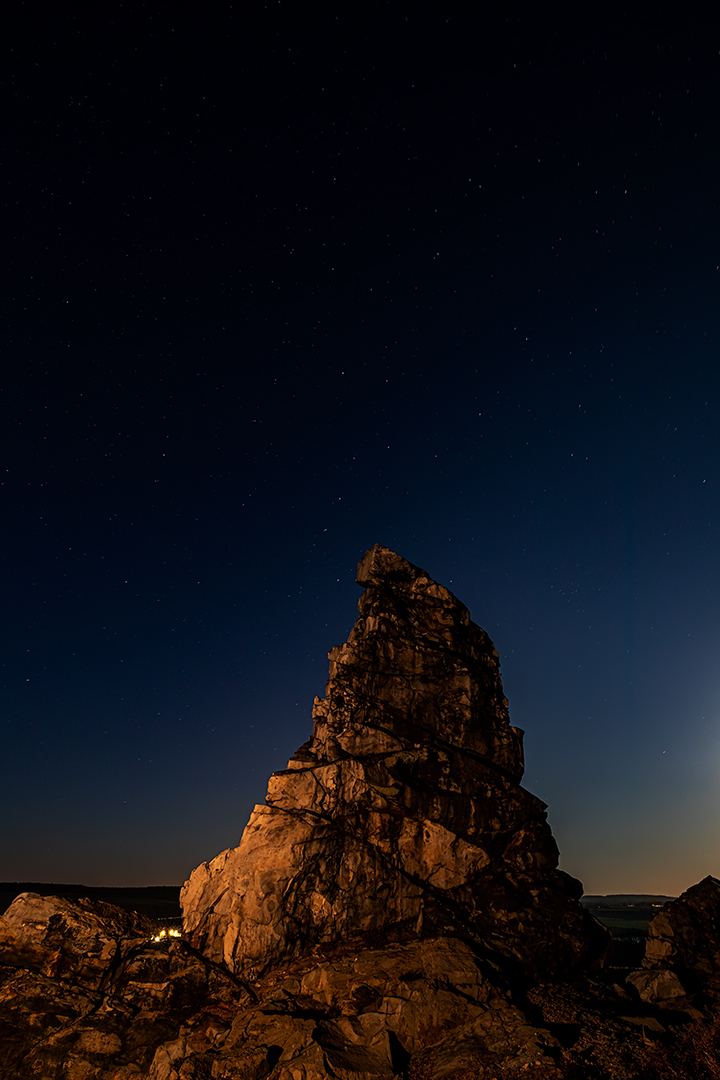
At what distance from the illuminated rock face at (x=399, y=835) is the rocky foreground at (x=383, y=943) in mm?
113

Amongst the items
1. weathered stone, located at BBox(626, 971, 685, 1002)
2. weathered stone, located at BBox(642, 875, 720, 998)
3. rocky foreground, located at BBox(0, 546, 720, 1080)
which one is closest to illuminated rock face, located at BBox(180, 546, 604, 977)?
rocky foreground, located at BBox(0, 546, 720, 1080)

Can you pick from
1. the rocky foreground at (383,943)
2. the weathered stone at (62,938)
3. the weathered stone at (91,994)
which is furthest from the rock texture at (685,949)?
the weathered stone at (62,938)

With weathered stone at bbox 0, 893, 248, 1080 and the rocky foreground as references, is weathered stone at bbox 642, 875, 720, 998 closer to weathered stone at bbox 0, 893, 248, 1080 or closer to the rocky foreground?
the rocky foreground

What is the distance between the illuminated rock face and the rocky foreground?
0.37 ft

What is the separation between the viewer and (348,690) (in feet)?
136

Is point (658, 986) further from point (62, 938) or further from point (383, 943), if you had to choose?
point (62, 938)

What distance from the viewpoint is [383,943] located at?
3133cm

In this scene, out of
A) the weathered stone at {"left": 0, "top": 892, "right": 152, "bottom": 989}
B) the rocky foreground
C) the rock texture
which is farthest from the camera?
the rock texture

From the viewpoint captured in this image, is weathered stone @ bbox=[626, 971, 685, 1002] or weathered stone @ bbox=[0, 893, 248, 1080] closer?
weathered stone @ bbox=[0, 893, 248, 1080]

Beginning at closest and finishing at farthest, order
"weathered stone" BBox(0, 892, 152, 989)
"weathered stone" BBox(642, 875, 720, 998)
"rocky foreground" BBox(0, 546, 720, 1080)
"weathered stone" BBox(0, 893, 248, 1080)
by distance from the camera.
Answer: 1. "rocky foreground" BBox(0, 546, 720, 1080)
2. "weathered stone" BBox(0, 893, 248, 1080)
3. "weathered stone" BBox(0, 892, 152, 989)
4. "weathered stone" BBox(642, 875, 720, 998)

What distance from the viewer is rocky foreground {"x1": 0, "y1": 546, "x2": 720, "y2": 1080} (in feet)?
77.8

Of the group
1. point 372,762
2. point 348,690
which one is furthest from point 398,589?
point 372,762

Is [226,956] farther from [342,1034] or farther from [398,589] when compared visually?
[398,589]

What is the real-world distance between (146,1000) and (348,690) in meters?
20.3
